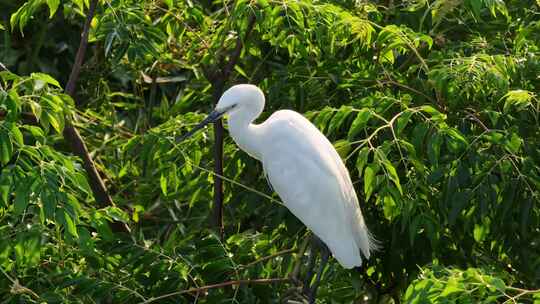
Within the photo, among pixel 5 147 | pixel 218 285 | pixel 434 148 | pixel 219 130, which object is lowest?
pixel 218 285

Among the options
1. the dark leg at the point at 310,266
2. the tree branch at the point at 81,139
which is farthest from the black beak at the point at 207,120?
the dark leg at the point at 310,266

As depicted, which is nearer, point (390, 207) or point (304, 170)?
point (390, 207)

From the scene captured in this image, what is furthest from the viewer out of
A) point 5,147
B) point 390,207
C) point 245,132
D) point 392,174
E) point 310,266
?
point 310,266

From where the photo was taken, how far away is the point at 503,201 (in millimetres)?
2840

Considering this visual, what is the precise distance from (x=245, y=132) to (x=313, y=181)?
0.75 ft

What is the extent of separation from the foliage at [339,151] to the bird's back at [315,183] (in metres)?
0.07

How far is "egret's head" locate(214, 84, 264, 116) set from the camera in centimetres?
308

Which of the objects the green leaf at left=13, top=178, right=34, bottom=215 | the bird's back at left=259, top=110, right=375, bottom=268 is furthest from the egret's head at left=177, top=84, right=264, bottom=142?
the green leaf at left=13, top=178, right=34, bottom=215

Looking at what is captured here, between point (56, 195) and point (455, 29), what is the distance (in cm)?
157

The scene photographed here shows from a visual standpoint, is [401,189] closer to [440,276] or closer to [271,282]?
[440,276]

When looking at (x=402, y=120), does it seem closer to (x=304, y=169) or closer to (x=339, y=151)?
(x=339, y=151)

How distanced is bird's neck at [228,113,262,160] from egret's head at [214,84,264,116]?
0.02 metres

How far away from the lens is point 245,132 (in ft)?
10.4

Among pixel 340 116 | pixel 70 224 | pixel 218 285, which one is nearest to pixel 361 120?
pixel 340 116
